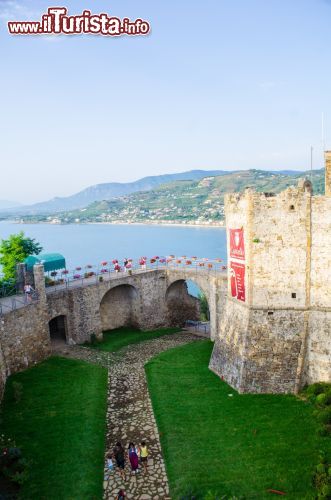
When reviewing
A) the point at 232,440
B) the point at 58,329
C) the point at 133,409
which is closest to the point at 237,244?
the point at 232,440

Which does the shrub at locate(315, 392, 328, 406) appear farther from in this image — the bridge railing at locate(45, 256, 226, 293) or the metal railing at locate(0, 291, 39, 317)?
the metal railing at locate(0, 291, 39, 317)

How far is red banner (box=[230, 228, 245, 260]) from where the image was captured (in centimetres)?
2084

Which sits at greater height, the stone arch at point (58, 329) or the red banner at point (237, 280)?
the red banner at point (237, 280)

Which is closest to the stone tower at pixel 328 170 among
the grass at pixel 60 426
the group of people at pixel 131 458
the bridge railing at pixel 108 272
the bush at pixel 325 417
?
the bush at pixel 325 417

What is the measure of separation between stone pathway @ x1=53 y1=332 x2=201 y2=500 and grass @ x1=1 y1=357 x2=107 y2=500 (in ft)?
1.71

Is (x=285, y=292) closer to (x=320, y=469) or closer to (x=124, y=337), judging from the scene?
(x=320, y=469)

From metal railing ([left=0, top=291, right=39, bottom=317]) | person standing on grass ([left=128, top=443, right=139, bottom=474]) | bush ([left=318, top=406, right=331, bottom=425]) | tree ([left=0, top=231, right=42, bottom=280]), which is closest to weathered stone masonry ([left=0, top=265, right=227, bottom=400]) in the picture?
metal railing ([left=0, top=291, right=39, bottom=317])

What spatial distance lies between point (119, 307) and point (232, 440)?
19756 mm

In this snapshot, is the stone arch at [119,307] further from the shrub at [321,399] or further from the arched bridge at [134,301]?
the shrub at [321,399]

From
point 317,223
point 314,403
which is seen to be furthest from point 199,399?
point 317,223

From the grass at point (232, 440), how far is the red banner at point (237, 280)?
4849 mm

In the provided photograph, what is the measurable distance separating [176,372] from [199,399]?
385 centimetres

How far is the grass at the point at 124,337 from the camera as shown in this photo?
1156 inches

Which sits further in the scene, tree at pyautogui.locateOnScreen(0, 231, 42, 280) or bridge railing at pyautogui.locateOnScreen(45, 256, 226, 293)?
tree at pyautogui.locateOnScreen(0, 231, 42, 280)
